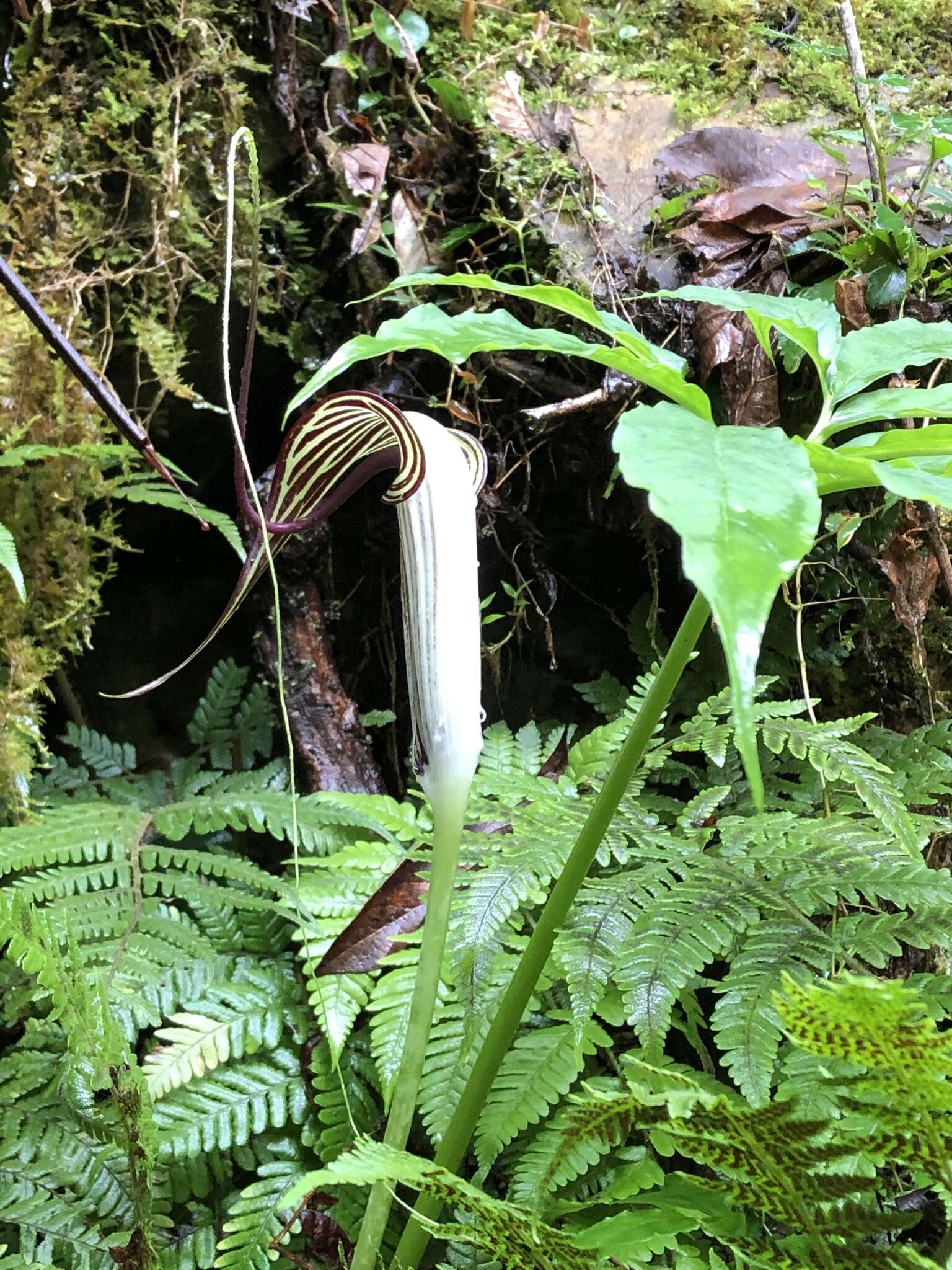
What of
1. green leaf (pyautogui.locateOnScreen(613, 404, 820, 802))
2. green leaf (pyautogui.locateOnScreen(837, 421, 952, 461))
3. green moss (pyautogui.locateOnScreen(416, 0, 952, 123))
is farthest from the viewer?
green moss (pyautogui.locateOnScreen(416, 0, 952, 123))

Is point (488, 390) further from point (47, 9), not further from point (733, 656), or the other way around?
point (733, 656)

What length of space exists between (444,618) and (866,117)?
1084 millimetres

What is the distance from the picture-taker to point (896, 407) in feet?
1.94

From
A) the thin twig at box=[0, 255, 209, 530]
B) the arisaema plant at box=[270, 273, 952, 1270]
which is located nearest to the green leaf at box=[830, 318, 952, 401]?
the arisaema plant at box=[270, 273, 952, 1270]

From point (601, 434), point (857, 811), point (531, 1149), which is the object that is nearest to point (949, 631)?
point (857, 811)

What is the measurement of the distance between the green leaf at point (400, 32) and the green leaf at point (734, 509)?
4.49ft

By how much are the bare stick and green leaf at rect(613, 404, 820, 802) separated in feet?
3.30

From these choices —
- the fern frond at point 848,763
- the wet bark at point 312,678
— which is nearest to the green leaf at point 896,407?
the fern frond at point 848,763

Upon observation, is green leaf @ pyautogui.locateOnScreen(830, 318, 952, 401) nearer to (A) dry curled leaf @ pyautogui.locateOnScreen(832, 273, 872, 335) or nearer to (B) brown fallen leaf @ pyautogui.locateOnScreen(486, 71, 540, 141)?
(A) dry curled leaf @ pyautogui.locateOnScreen(832, 273, 872, 335)

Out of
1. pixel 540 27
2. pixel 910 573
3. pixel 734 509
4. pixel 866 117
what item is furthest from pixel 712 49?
pixel 734 509

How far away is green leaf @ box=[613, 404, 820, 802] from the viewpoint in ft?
1.11

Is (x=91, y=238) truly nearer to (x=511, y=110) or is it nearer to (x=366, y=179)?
(x=366, y=179)

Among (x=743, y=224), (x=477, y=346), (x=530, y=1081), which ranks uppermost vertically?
(x=743, y=224)

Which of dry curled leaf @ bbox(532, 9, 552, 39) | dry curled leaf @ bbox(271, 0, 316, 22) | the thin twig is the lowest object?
the thin twig
